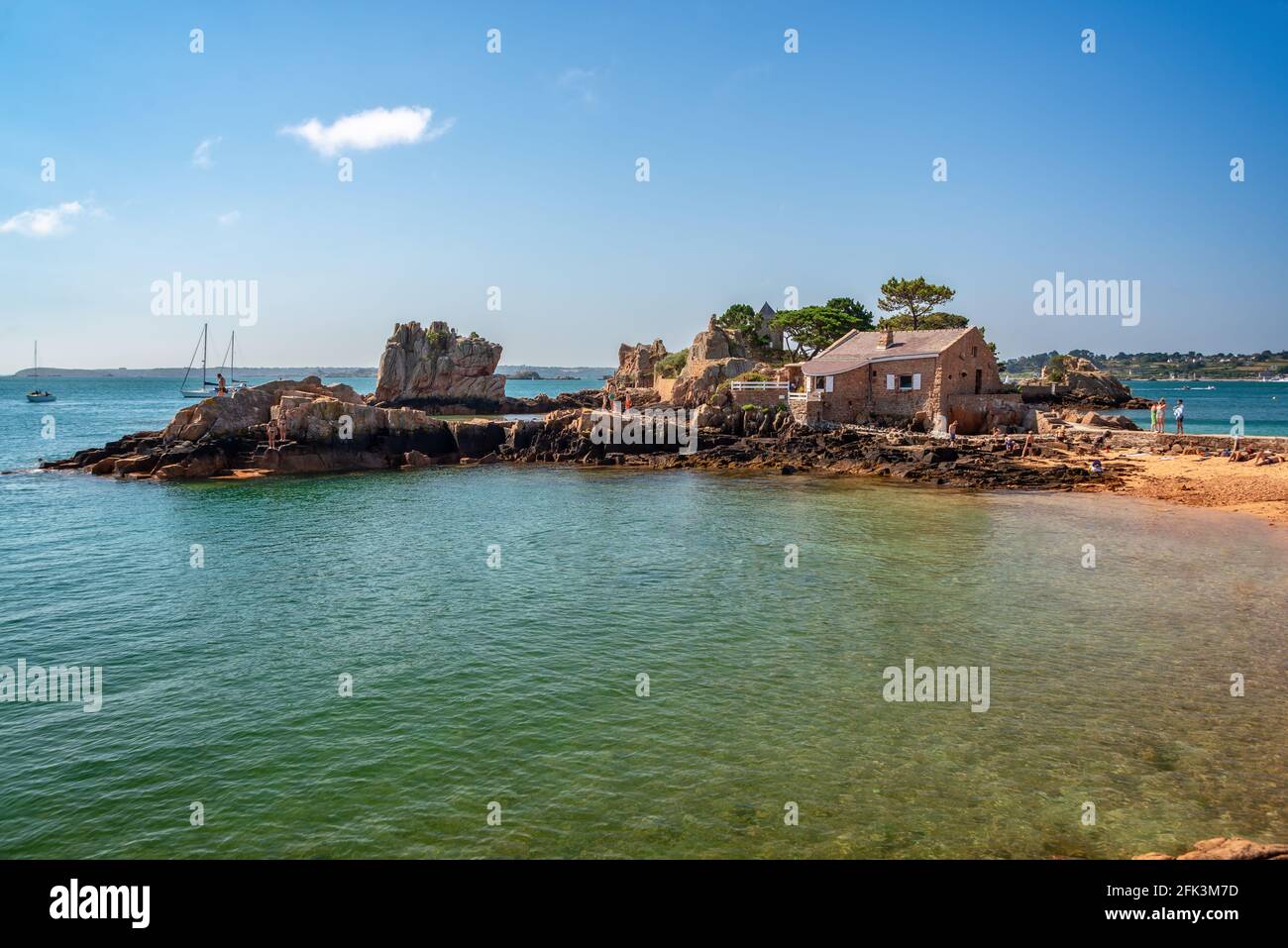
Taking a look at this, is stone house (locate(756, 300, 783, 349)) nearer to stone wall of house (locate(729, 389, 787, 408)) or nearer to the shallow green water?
stone wall of house (locate(729, 389, 787, 408))

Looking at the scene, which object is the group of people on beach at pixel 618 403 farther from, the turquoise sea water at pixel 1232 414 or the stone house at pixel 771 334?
the turquoise sea water at pixel 1232 414

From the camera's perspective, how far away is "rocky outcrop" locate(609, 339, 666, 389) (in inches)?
3563

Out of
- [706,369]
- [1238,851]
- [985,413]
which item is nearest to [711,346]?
[706,369]

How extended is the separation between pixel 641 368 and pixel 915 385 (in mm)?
45116

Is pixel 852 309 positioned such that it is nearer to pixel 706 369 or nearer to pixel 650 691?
pixel 706 369

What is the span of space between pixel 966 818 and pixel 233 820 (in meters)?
10.3

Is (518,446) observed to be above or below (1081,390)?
below

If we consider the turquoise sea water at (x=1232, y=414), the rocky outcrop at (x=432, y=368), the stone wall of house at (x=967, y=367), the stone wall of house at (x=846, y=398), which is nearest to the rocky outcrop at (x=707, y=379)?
the stone wall of house at (x=846, y=398)

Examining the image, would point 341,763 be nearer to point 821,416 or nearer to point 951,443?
point 951,443

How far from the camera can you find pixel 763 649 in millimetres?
16578

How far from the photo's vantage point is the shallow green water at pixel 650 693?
10125mm

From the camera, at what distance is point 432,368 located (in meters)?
98.1
